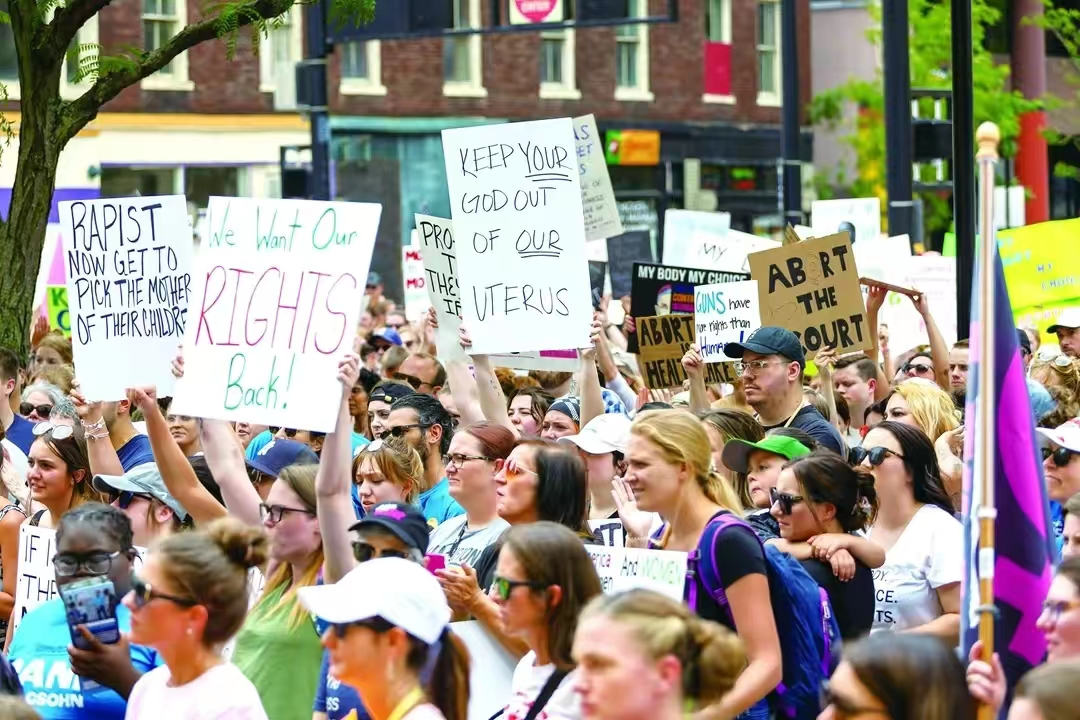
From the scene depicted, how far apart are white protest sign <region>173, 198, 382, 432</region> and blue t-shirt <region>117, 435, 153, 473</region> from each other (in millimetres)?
1458

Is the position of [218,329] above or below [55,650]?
above

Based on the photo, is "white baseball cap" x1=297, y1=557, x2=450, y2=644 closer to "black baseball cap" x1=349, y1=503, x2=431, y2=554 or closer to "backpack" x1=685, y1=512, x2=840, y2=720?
"black baseball cap" x1=349, y1=503, x2=431, y2=554

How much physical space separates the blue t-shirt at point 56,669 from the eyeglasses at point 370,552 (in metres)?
0.62

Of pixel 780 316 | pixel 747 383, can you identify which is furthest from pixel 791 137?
pixel 747 383

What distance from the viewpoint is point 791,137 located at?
20797 mm

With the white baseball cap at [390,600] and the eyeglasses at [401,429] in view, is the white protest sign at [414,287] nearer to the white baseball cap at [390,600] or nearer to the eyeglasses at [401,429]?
the eyeglasses at [401,429]

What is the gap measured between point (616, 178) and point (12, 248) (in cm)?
2888

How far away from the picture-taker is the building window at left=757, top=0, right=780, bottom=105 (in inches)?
1708

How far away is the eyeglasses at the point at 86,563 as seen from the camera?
5.51 metres

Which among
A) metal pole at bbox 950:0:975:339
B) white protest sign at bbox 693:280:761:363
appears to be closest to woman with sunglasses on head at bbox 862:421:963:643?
white protest sign at bbox 693:280:761:363

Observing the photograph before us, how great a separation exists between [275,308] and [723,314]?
463 cm

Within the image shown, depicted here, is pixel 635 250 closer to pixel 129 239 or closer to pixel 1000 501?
pixel 129 239

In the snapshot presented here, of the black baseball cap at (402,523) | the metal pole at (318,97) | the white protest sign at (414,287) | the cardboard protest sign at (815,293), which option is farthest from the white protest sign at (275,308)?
the white protest sign at (414,287)

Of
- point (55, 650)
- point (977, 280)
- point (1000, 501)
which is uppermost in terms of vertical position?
point (977, 280)
